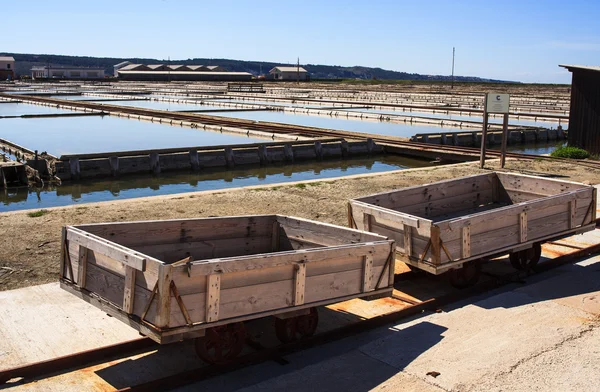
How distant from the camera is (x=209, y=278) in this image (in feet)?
18.4

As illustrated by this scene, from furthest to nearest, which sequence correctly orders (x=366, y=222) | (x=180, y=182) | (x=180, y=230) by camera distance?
(x=180, y=182), (x=366, y=222), (x=180, y=230)

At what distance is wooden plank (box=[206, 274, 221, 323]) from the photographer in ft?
18.5

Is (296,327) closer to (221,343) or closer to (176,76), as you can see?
(221,343)

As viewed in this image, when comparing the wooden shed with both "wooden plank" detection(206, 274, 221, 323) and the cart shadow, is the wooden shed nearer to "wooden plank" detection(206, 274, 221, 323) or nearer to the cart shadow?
the cart shadow

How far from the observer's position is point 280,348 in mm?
6387

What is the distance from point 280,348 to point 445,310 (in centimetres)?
230

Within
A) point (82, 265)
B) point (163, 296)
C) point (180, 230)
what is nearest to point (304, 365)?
point (163, 296)

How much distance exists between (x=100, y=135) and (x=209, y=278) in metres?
31.7

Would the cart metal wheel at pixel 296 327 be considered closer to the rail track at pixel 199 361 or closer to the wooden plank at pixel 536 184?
the rail track at pixel 199 361

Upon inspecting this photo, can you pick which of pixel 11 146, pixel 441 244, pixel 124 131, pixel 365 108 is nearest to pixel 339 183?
pixel 441 244

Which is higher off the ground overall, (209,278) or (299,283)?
(209,278)

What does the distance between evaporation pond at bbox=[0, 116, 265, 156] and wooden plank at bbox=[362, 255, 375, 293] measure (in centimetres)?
2326

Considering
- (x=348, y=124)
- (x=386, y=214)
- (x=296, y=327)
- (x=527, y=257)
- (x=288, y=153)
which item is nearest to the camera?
(x=296, y=327)

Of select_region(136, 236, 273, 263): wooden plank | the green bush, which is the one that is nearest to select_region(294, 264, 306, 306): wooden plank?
select_region(136, 236, 273, 263): wooden plank
